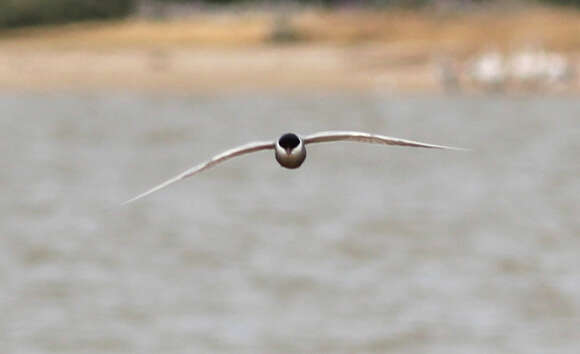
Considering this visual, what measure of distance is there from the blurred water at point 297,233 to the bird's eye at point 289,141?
37.9ft

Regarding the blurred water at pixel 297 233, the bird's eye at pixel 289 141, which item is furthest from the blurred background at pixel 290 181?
the bird's eye at pixel 289 141

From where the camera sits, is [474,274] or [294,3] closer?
A: [474,274]

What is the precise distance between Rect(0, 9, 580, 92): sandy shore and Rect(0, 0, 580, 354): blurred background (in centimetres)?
12

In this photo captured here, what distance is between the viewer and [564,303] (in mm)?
21516

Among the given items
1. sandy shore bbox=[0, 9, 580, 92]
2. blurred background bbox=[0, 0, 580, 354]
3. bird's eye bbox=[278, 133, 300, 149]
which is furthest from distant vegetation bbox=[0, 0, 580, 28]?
bird's eye bbox=[278, 133, 300, 149]

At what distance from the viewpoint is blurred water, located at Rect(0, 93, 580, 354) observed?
2038cm

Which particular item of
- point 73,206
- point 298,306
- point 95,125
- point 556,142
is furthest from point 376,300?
point 95,125

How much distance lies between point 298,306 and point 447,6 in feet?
133

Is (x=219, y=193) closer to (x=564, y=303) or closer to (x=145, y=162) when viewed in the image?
(x=145, y=162)

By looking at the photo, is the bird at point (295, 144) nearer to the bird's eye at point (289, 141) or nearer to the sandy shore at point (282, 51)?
the bird's eye at point (289, 141)

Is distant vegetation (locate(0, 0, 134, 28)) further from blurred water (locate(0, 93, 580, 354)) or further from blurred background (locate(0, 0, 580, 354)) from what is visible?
blurred water (locate(0, 93, 580, 354))

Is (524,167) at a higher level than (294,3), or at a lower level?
lower

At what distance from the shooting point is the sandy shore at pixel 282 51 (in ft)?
165

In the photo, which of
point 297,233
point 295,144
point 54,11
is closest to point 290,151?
point 295,144
